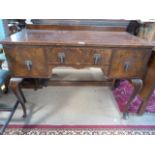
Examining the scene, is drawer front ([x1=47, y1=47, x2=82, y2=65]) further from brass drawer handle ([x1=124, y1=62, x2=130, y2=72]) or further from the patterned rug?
the patterned rug

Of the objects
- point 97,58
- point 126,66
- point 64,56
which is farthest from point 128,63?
point 64,56

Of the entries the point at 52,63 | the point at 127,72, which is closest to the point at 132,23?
the point at 127,72

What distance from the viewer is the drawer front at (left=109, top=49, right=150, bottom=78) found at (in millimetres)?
1137

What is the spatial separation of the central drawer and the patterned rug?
0.64 m

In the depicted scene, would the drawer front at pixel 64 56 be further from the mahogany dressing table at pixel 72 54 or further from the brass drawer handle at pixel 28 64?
the brass drawer handle at pixel 28 64

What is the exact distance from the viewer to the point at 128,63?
46.4 inches

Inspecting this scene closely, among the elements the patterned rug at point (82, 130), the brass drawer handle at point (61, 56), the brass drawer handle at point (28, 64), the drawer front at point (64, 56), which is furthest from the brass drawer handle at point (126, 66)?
the brass drawer handle at point (28, 64)

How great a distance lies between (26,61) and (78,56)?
1.32 feet

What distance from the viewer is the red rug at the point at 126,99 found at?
1.68m

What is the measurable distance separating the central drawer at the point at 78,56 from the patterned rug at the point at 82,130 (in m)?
0.64

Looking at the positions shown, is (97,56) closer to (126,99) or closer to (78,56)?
(78,56)

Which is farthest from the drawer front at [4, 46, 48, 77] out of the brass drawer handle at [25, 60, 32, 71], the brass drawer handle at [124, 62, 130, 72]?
the brass drawer handle at [124, 62, 130, 72]
